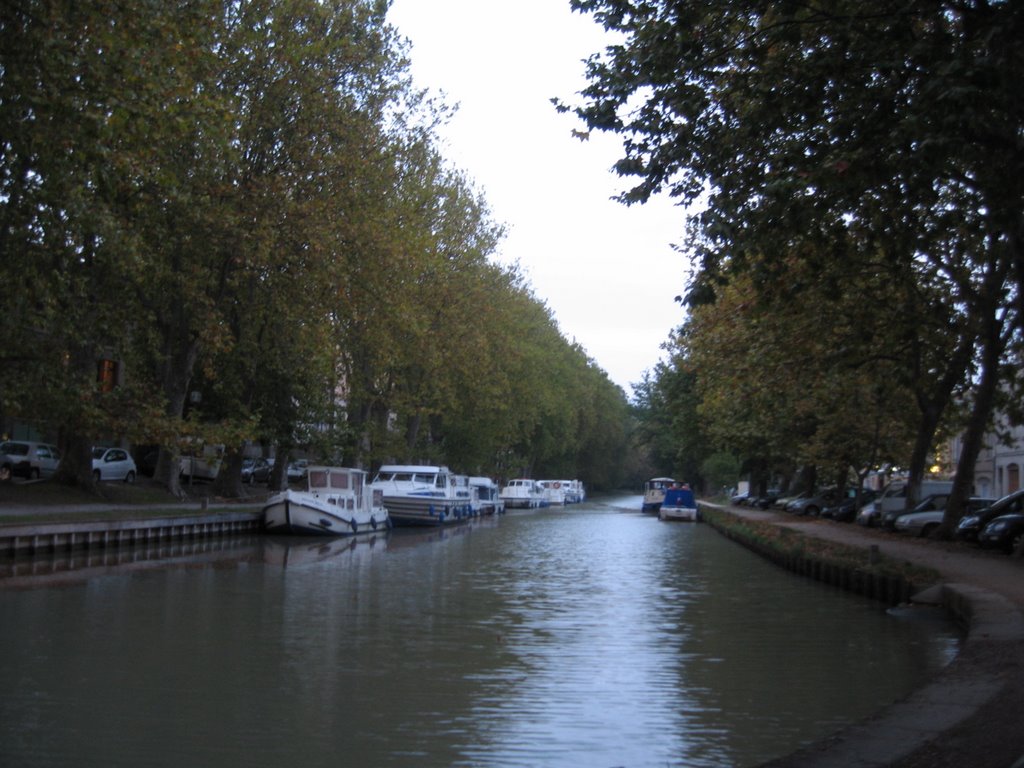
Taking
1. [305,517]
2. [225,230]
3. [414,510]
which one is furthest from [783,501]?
[225,230]

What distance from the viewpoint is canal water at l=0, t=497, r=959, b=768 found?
10469 mm

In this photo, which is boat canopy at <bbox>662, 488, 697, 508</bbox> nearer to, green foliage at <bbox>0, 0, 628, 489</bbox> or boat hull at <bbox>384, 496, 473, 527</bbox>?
green foliage at <bbox>0, 0, 628, 489</bbox>

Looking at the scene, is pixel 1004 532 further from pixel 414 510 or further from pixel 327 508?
pixel 414 510

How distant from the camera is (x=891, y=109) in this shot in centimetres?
1377

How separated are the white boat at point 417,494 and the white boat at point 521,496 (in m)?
33.6

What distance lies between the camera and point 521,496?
294ft

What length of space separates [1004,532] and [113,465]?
3641cm

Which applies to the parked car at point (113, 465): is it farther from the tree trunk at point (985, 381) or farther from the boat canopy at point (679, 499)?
the tree trunk at point (985, 381)

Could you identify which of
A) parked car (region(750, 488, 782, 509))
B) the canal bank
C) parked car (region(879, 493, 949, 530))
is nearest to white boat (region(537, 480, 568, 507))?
parked car (region(750, 488, 782, 509))

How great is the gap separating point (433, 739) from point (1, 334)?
70.1 ft

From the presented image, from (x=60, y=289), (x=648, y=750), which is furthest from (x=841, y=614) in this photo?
(x=60, y=289)

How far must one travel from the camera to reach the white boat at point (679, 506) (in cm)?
6819

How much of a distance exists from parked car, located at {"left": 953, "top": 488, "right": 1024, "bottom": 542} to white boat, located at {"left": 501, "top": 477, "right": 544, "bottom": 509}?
5727 cm

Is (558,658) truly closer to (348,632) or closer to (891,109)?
(348,632)
